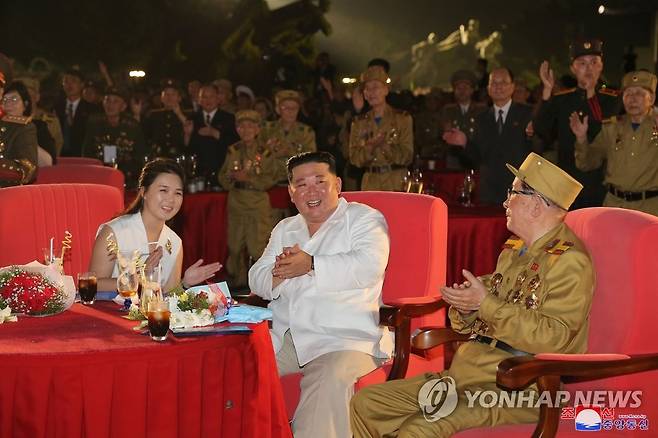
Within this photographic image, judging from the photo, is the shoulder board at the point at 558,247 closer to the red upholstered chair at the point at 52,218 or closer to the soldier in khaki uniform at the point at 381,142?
the red upholstered chair at the point at 52,218

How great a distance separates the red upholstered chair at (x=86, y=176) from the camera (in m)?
6.11

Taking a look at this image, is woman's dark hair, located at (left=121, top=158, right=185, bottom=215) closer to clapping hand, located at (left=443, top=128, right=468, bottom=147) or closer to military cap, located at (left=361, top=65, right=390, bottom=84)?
clapping hand, located at (left=443, top=128, right=468, bottom=147)

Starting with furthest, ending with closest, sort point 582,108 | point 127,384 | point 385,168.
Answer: point 385,168, point 582,108, point 127,384

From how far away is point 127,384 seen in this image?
9.40 feet

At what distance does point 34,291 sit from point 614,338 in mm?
1829

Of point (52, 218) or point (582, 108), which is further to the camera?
point (582, 108)

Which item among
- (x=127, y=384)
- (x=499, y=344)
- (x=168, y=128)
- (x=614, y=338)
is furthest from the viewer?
(x=168, y=128)

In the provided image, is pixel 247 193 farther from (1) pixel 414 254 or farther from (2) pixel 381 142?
(1) pixel 414 254

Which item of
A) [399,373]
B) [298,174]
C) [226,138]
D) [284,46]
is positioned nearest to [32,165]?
[298,174]

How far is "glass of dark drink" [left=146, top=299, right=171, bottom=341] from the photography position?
2.96 metres

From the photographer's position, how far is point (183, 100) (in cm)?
1708

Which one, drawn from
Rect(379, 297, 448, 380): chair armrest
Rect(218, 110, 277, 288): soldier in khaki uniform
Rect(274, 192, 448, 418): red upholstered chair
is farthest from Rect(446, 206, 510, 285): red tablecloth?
Rect(379, 297, 448, 380): chair armrest

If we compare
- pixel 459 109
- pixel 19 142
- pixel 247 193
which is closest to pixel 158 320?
pixel 19 142

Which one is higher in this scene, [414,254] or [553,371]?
[414,254]
